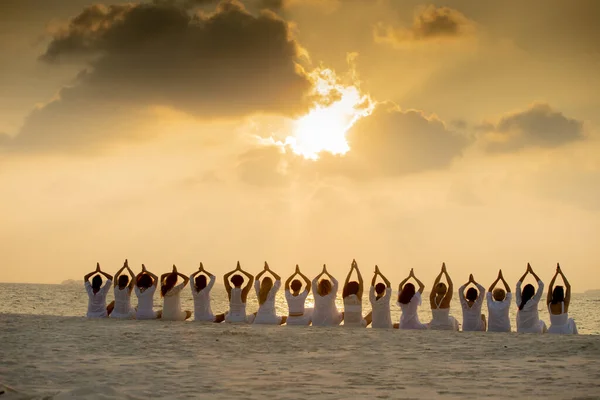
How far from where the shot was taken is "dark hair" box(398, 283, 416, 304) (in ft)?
54.6

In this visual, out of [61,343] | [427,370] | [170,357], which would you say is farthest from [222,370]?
[61,343]

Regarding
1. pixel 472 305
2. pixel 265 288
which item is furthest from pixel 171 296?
pixel 472 305

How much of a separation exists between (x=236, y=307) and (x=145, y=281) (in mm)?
2693

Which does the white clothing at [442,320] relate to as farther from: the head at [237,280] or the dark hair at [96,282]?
the dark hair at [96,282]

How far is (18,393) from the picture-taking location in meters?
8.01

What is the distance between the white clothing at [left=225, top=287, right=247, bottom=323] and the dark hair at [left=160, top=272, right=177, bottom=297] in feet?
5.79

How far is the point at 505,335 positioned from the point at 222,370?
279 inches

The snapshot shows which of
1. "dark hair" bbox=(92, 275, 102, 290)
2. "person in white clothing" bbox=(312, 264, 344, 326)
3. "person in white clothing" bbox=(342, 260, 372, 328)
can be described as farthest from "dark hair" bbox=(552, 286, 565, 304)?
"dark hair" bbox=(92, 275, 102, 290)

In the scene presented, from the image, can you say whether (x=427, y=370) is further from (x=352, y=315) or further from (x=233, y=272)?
(x=233, y=272)

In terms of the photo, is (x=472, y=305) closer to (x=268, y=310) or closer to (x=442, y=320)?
(x=442, y=320)

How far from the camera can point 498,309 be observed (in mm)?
16484

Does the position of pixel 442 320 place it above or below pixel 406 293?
below

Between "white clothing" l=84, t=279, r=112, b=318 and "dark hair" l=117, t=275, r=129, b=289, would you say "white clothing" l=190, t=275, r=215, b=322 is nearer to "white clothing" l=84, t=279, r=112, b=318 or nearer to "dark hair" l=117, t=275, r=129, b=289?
"dark hair" l=117, t=275, r=129, b=289

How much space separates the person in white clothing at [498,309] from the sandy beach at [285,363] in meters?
1.94
